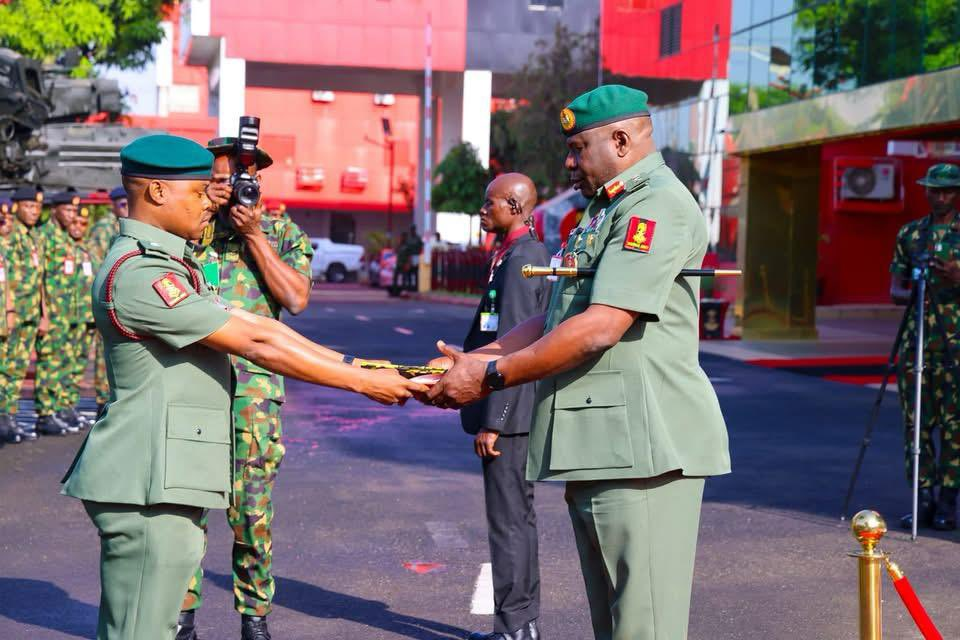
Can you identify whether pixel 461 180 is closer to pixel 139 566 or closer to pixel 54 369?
pixel 54 369

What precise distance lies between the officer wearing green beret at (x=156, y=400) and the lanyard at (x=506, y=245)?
2021 millimetres

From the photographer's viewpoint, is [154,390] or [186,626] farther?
[186,626]

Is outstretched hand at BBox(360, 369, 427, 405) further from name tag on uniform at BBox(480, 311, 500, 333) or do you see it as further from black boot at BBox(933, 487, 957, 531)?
black boot at BBox(933, 487, 957, 531)

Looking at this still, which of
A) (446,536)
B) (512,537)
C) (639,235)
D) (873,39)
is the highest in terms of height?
(873,39)

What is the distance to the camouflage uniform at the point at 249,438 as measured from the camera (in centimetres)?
562

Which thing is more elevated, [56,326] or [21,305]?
[21,305]

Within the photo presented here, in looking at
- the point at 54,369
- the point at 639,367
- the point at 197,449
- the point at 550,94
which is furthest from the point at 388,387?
the point at 550,94

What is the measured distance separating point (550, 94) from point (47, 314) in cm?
2989

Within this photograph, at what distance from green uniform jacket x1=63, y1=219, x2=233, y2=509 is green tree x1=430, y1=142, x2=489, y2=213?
4147 cm

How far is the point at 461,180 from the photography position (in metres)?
45.8

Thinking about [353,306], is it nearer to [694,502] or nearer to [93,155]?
[93,155]

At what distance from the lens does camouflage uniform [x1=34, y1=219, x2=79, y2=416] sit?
1211 cm

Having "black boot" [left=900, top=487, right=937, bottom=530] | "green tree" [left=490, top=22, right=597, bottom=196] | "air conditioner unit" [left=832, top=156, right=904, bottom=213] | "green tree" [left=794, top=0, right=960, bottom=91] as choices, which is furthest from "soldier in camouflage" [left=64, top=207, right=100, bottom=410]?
"green tree" [left=490, top=22, right=597, bottom=196]

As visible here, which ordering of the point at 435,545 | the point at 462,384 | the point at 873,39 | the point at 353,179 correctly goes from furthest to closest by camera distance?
1. the point at 353,179
2. the point at 873,39
3. the point at 435,545
4. the point at 462,384
